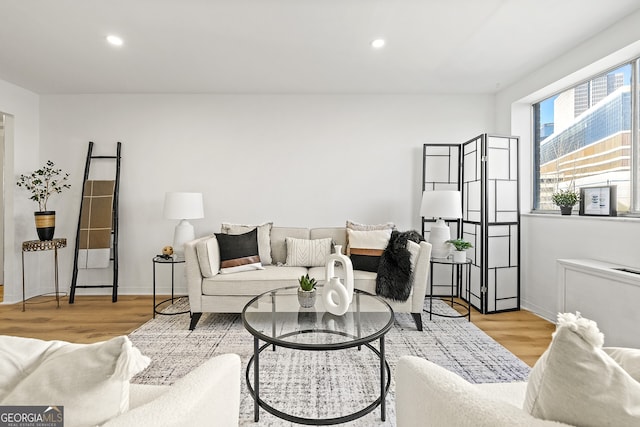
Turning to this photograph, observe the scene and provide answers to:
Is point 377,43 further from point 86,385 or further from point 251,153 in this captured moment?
point 86,385

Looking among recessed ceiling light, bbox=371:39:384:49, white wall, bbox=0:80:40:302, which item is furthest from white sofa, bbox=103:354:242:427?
white wall, bbox=0:80:40:302

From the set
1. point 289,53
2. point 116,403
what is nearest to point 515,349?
point 116,403

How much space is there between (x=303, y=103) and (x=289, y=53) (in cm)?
105

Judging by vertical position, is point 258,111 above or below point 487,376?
above

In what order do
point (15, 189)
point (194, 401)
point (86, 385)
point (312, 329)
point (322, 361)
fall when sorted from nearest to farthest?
1. point (86, 385)
2. point (194, 401)
3. point (312, 329)
4. point (322, 361)
5. point (15, 189)

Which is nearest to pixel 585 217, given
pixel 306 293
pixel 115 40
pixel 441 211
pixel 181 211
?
pixel 441 211

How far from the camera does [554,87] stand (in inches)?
120

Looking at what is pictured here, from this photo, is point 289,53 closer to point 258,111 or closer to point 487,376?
point 258,111

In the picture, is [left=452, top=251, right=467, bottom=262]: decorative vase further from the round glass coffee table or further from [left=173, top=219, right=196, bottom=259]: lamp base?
[left=173, top=219, right=196, bottom=259]: lamp base

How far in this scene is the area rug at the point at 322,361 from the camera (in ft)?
5.75

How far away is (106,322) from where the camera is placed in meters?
2.96

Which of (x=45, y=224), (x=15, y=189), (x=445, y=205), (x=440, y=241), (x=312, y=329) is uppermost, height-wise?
(x=15, y=189)

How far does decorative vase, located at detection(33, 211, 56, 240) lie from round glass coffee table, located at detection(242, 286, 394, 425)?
9.57 ft

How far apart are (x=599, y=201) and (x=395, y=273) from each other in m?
1.81
